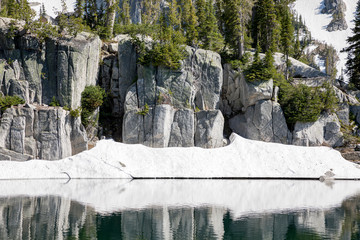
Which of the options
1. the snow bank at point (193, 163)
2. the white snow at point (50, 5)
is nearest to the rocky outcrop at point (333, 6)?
the white snow at point (50, 5)

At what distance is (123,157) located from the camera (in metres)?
35.2

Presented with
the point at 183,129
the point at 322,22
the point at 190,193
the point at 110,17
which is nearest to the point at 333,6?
the point at 322,22

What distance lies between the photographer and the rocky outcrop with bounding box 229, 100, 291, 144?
43.2 meters

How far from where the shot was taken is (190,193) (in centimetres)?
2561

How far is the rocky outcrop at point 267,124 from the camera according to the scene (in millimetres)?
43188

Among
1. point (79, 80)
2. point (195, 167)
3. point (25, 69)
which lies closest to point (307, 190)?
point (195, 167)

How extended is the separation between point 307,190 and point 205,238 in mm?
15905

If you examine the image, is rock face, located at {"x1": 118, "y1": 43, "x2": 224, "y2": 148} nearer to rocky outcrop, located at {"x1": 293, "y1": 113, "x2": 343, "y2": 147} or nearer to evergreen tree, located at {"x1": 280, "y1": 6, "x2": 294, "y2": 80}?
rocky outcrop, located at {"x1": 293, "y1": 113, "x2": 343, "y2": 147}

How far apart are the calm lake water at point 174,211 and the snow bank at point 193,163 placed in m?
3.23

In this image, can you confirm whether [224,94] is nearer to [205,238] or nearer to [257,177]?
[257,177]

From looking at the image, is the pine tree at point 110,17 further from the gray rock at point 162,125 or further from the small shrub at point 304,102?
the small shrub at point 304,102

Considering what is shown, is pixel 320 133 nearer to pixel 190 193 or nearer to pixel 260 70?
pixel 260 70

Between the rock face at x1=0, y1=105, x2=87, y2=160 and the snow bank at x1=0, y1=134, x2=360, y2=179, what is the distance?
266 centimetres

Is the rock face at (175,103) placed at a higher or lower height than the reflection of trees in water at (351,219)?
higher
